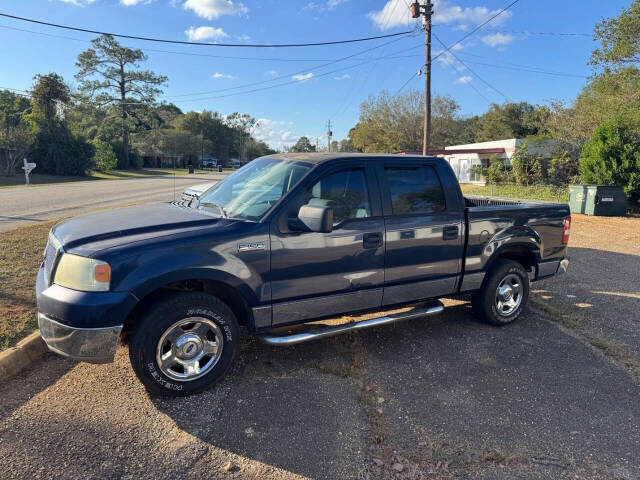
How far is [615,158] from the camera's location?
1472 centimetres

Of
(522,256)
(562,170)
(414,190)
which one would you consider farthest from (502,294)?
(562,170)

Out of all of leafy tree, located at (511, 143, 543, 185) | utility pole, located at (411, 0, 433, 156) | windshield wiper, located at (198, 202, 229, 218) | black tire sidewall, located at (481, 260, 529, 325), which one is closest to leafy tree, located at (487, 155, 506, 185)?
leafy tree, located at (511, 143, 543, 185)

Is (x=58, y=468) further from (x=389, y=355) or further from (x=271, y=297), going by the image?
(x=389, y=355)

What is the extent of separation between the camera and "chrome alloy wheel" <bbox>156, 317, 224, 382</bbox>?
3.23m

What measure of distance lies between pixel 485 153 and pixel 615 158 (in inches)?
762

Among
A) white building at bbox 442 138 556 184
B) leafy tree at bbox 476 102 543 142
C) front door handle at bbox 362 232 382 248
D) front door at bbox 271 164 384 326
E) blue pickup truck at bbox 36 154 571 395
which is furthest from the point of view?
leafy tree at bbox 476 102 543 142

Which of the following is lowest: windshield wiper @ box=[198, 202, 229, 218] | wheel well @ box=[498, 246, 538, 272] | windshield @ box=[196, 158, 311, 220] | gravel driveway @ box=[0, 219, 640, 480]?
Result: gravel driveway @ box=[0, 219, 640, 480]

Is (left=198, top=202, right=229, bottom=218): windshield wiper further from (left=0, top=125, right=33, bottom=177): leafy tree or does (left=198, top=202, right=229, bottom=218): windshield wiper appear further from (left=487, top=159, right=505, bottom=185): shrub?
(left=0, top=125, right=33, bottom=177): leafy tree

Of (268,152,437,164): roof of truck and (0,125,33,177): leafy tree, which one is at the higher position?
(0,125,33,177): leafy tree

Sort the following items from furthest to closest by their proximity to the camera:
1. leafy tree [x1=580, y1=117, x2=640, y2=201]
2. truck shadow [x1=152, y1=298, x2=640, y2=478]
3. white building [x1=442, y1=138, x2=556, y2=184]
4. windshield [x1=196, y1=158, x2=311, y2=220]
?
white building [x1=442, y1=138, x2=556, y2=184] < leafy tree [x1=580, y1=117, x2=640, y2=201] < windshield [x1=196, y1=158, x2=311, y2=220] < truck shadow [x1=152, y1=298, x2=640, y2=478]

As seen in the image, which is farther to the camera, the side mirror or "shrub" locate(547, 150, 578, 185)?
"shrub" locate(547, 150, 578, 185)

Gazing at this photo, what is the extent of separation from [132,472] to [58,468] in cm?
44

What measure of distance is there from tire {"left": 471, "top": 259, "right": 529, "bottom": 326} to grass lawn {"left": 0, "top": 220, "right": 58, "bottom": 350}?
→ 4649mm

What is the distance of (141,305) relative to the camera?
326cm
